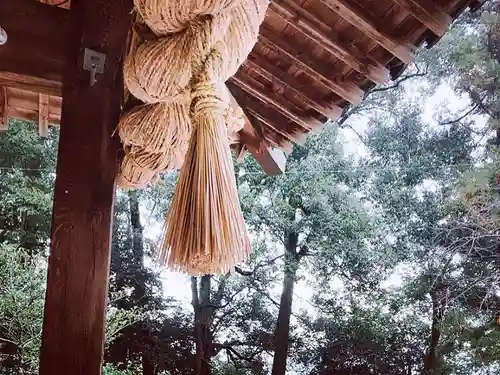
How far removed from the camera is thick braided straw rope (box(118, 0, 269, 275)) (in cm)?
55

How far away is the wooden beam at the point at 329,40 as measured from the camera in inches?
45.8

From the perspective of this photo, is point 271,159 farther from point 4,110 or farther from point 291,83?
point 4,110

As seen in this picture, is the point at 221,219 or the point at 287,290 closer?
the point at 221,219

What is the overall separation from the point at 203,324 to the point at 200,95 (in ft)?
16.9

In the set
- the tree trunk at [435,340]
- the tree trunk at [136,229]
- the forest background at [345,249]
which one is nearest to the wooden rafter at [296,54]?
the forest background at [345,249]

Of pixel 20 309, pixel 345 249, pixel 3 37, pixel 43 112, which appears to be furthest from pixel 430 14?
pixel 345 249

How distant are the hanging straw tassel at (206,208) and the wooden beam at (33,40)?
0.38m

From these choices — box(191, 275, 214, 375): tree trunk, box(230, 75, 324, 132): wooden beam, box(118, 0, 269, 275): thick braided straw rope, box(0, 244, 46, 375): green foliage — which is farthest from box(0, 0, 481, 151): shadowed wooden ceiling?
box(191, 275, 214, 375): tree trunk

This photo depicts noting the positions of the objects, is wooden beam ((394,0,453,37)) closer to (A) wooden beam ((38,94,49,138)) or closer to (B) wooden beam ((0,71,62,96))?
(B) wooden beam ((0,71,62,96))

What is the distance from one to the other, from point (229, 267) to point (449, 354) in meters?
4.94

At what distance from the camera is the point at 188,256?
55 cm

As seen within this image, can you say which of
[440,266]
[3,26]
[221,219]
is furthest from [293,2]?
[440,266]

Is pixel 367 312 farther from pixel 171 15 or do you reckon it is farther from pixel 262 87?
pixel 171 15

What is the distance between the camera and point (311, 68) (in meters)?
1.28
